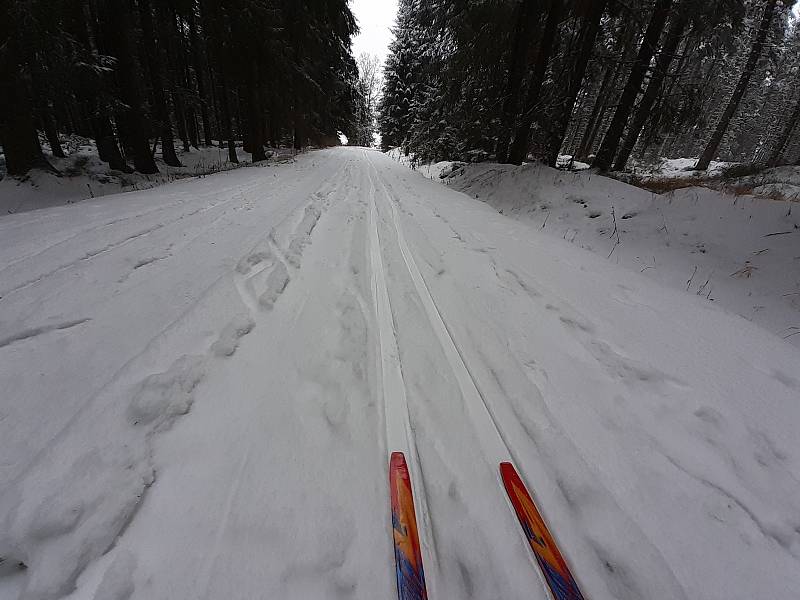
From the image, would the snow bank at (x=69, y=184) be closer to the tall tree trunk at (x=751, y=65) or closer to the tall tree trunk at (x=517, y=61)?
the tall tree trunk at (x=517, y=61)

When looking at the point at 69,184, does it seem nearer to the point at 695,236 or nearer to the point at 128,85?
the point at 128,85

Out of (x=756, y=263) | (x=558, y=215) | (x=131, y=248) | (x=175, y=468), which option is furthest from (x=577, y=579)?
(x=558, y=215)

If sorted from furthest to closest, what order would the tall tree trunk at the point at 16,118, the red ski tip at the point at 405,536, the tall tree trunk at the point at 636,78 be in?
the tall tree trunk at the point at 636,78 → the tall tree trunk at the point at 16,118 → the red ski tip at the point at 405,536

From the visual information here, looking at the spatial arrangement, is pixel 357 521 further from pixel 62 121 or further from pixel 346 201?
pixel 62 121

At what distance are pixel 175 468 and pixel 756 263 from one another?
6330 mm

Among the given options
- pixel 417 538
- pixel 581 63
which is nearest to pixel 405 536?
pixel 417 538

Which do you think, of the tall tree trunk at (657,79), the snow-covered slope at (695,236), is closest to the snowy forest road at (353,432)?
the snow-covered slope at (695,236)

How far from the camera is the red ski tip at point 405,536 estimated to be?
3.64 ft

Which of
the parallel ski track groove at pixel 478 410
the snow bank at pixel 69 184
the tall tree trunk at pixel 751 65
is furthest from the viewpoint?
the tall tree trunk at pixel 751 65

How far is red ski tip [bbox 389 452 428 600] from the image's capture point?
1.11 metres

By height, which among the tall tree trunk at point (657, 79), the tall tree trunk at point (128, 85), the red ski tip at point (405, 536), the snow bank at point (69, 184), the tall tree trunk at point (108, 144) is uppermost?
the tall tree trunk at point (657, 79)

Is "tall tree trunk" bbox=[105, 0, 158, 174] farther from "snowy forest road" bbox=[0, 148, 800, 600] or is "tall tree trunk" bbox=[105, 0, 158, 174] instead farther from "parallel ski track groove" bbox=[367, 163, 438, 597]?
"parallel ski track groove" bbox=[367, 163, 438, 597]

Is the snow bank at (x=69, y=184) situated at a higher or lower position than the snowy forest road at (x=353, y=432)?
lower

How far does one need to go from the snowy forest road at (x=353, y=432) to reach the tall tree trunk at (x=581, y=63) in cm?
680
